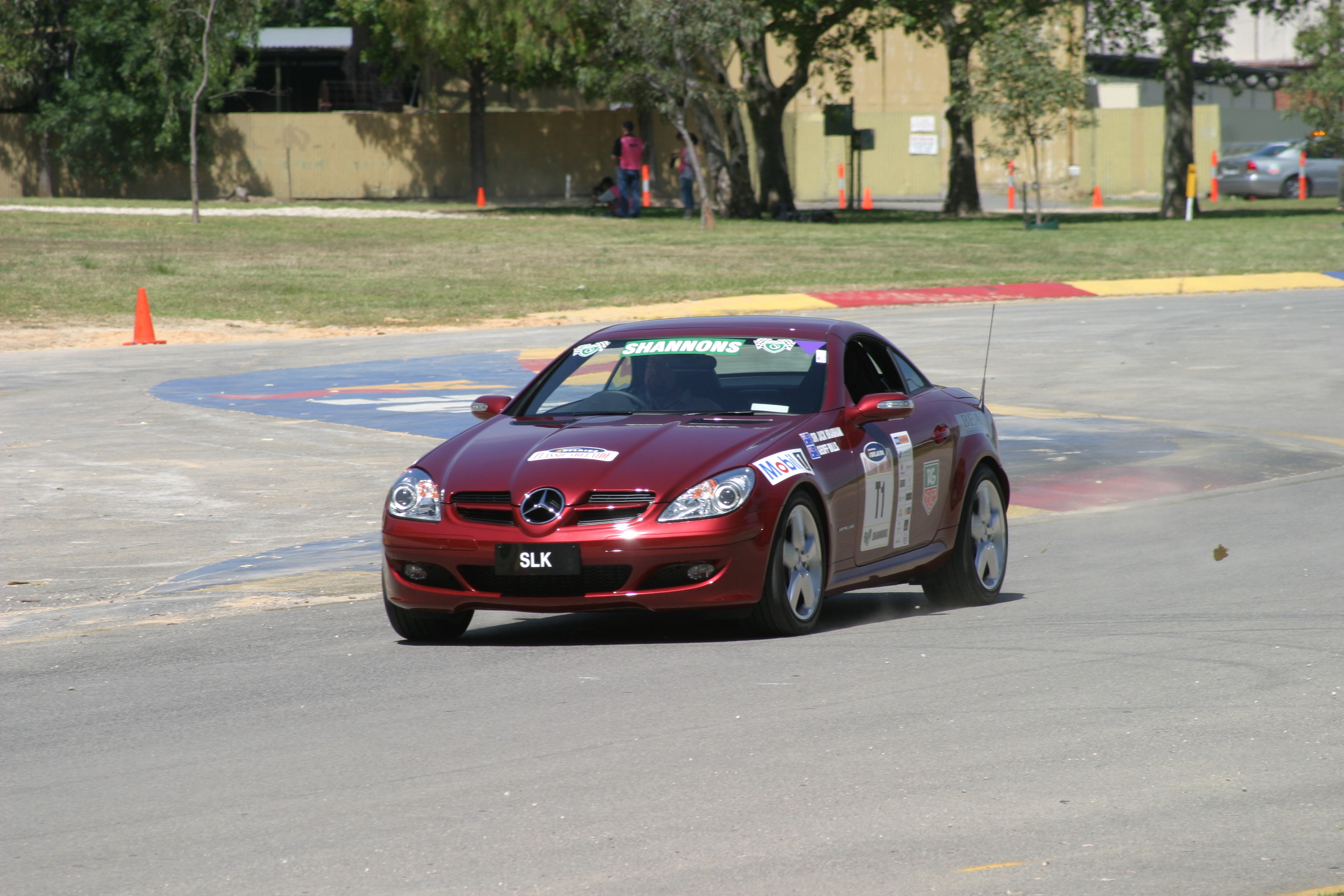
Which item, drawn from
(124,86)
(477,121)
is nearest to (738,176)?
(477,121)

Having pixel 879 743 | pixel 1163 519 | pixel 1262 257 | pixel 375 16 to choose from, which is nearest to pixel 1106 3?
pixel 1262 257

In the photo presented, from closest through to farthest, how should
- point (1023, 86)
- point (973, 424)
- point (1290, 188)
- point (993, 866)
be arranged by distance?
point (993, 866) → point (973, 424) → point (1023, 86) → point (1290, 188)

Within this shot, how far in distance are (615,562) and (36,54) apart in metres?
50.2

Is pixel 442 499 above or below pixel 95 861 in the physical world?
above

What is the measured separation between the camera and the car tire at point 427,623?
25.9 feet

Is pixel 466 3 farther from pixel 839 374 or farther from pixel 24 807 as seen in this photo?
pixel 24 807

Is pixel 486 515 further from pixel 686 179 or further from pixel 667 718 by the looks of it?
pixel 686 179

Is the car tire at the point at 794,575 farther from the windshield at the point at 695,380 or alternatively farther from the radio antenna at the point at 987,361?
the radio antenna at the point at 987,361

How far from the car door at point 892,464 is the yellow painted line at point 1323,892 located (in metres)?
3.81

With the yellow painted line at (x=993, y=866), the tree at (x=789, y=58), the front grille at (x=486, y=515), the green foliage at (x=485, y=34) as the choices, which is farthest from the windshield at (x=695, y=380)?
the green foliage at (x=485, y=34)

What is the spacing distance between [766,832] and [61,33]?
176 ft

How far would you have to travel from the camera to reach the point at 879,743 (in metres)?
6.02

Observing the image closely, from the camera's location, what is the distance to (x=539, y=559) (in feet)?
24.2

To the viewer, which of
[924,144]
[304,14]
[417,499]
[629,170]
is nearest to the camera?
[417,499]
